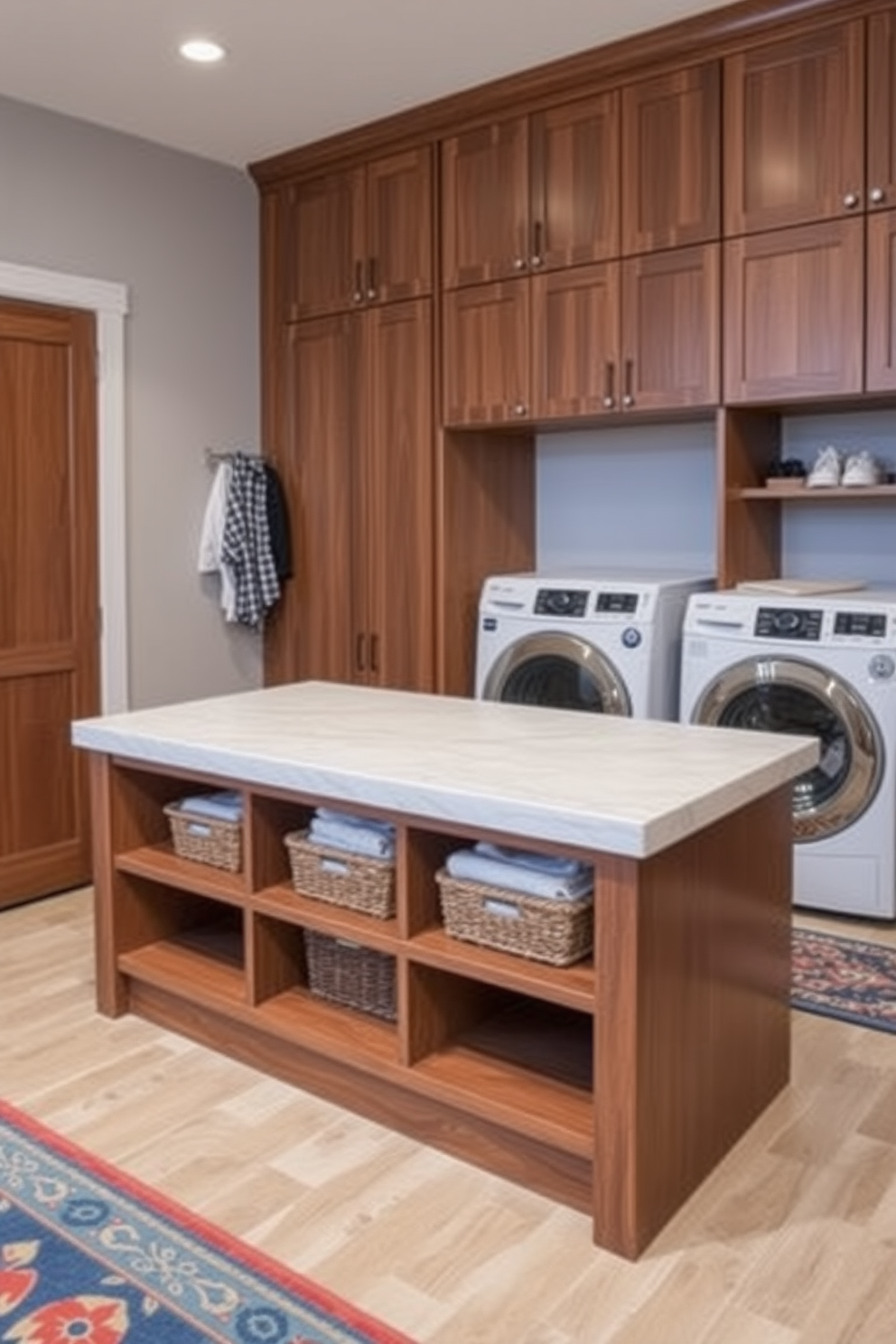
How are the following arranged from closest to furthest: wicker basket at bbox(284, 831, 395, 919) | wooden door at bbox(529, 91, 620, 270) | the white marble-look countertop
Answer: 1. the white marble-look countertop
2. wicker basket at bbox(284, 831, 395, 919)
3. wooden door at bbox(529, 91, 620, 270)

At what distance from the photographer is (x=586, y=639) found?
3771 millimetres

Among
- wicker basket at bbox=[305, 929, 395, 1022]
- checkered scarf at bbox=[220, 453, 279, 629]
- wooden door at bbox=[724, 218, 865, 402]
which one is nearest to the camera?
wicker basket at bbox=[305, 929, 395, 1022]

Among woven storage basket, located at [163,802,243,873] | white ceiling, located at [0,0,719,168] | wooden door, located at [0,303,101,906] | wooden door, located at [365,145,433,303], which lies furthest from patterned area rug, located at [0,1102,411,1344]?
wooden door, located at [365,145,433,303]

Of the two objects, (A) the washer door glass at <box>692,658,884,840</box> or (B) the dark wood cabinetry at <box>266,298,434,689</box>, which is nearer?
(A) the washer door glass at <box>692,658,884,840</box>

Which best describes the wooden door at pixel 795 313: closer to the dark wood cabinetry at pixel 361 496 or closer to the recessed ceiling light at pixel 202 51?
the dark wood cabinetry at pixel 361 496

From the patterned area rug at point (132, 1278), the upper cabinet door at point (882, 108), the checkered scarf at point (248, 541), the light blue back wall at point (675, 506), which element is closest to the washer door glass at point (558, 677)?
the light blue back wall at point (675, 506)

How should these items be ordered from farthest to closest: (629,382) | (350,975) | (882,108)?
(629,382) < (882,108) < (350,975)

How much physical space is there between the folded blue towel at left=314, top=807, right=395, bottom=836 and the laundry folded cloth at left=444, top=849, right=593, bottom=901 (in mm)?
196

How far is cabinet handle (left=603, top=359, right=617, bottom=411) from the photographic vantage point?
144 inches

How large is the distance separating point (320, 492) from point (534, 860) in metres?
2.77

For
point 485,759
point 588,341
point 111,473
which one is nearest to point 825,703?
point 588,341

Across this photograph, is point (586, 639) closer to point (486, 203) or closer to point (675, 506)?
point (675, 506)

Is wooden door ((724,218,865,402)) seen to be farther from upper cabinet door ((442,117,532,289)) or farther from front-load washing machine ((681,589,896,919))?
upper cabinet door ((442,117,532,289))

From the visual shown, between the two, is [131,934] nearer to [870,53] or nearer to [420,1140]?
[420,1140]
